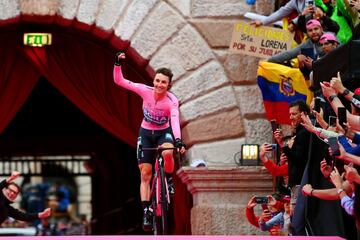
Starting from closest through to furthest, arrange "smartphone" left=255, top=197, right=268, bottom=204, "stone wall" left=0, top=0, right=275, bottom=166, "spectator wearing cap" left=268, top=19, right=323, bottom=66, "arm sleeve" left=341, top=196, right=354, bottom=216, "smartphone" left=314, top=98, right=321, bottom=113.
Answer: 1. "arm sleeve" left=341, top=196, right=354, bottom=216
2. "smartphone" left=314, top=98, right=321, bottom=113
3. "spectator wearing cap" left=268, top=19, right=323, bottom=66
4. "smartphone" left=255, top=197, right=268, bottom=204
5. "stone wall" left=0, top=0, right=275, bottom=166

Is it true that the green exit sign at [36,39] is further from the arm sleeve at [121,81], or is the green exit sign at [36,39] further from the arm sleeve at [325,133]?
the arm sleeve at [325,133]

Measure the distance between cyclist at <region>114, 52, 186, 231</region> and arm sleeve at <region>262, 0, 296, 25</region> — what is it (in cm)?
228

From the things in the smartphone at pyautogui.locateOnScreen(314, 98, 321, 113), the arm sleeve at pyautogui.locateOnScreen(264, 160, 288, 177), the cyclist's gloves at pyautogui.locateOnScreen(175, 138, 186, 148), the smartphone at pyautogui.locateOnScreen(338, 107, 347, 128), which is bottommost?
the arm sleeve at pyautogui.locateOnScreen(264, 160, 288, 177)

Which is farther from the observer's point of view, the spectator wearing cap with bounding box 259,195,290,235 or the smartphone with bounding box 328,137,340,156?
the spectator wearing cap with bounding box 259,195,290,235

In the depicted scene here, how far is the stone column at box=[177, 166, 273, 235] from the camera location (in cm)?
1683

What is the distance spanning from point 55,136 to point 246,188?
8.10 metres

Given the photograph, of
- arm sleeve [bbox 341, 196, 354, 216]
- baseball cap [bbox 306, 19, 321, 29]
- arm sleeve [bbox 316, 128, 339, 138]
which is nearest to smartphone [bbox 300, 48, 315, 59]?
baseball cap [bbox 306, 19, 321, 29]

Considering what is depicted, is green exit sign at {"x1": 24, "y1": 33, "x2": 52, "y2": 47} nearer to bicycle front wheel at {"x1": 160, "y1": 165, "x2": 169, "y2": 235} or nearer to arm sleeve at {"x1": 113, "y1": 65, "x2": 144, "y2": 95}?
arm sleeve at {"x1": 113, "y1": 65, "x2": 144, "y2": 95}

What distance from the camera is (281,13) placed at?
1634 centimetres

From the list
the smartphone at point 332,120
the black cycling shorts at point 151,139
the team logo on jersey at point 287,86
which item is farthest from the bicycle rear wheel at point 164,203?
the smartphone at point 332,120

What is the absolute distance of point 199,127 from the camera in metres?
17.2

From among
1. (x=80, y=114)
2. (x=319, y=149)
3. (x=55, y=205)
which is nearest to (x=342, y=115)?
(x=319, y=149)

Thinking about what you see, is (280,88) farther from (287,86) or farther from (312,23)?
(312,23)

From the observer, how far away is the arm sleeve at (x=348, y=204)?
444 inches
